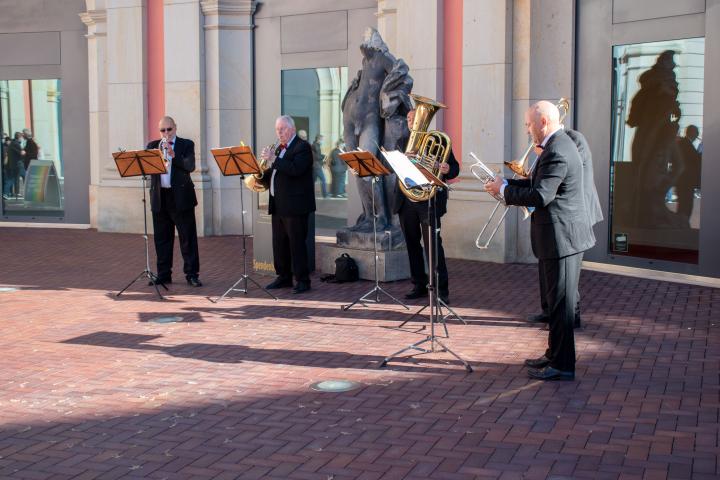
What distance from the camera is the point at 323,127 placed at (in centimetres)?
1642

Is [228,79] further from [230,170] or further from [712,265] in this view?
[712,265]

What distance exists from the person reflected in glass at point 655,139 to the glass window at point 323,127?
201 inches

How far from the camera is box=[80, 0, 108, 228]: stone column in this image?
17.5m

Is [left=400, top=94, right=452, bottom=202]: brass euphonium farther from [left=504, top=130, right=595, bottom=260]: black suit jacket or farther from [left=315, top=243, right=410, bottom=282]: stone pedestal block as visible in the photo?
[left=504, top=130, right=595, bottom=260]: black suit jacket

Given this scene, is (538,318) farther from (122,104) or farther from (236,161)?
(122,104)

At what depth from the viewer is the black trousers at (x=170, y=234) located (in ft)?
36.2

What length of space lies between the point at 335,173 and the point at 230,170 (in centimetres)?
639

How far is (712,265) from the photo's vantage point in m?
11.5

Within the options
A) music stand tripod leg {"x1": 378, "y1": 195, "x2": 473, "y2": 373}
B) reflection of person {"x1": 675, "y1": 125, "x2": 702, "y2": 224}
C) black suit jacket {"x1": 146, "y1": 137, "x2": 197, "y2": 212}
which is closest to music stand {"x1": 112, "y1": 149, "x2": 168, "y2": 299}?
black suit jacket {"x1": 146, "y1": 137, "x2": 197, "y2": 212}

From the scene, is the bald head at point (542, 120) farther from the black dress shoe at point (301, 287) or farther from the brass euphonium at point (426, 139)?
the black dress shoe at point (301, 287)

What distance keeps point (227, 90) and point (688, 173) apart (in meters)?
7.77

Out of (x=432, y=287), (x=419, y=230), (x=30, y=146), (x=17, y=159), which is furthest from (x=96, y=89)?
(x=432, y=287)

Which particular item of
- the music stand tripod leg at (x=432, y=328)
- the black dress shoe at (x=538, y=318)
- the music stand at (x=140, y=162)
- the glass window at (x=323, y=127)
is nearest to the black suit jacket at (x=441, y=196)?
the music stand tripod leg at (x=432, y=328)

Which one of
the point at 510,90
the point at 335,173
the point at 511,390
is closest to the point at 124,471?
the point at 511,390
